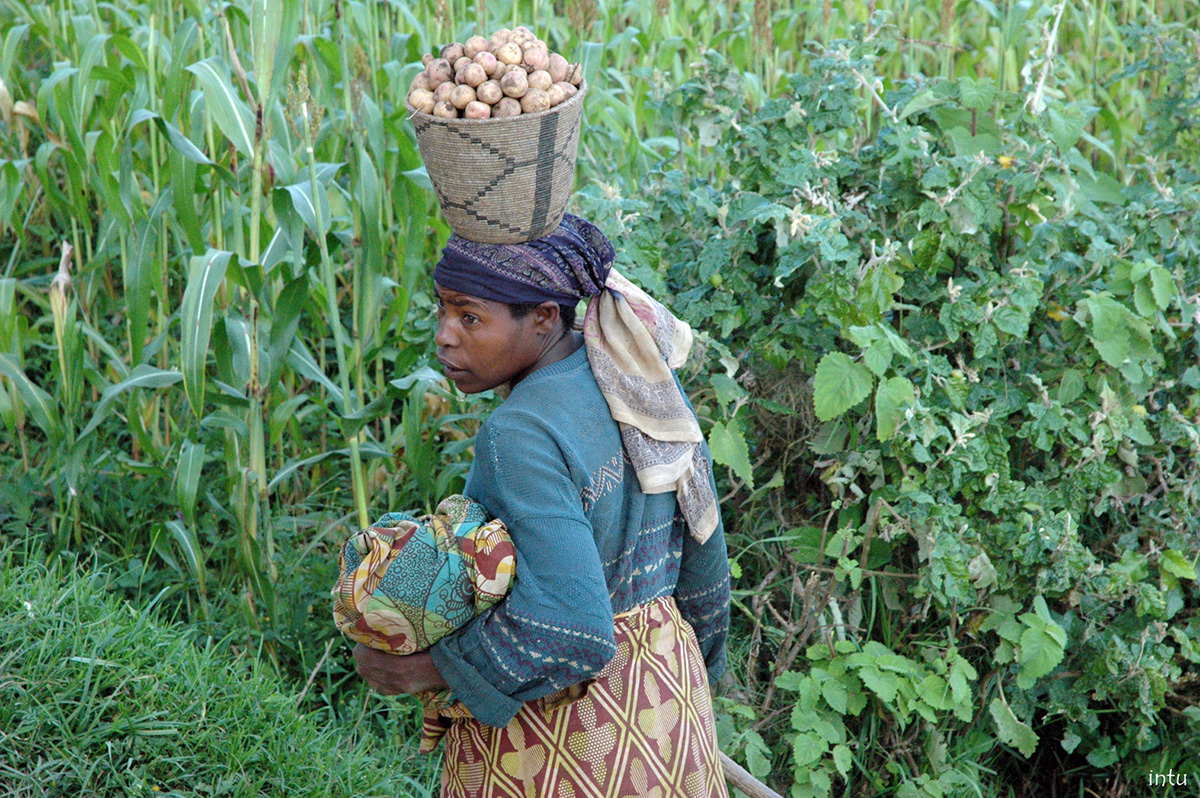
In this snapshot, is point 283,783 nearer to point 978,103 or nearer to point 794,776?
point 794,776

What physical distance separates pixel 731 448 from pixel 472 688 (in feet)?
4.47

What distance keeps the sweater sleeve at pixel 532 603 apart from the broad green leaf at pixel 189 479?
59.2 inches

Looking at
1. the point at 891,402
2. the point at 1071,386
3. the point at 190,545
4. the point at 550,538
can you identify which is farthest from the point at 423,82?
the point at 1071,386

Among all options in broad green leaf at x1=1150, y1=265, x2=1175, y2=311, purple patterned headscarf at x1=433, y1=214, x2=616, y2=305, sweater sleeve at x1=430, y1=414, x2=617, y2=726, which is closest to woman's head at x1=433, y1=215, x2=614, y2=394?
purple patterned headscarf at x1=433, y1=214, x2=616, y2=305

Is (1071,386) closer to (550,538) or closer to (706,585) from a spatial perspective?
(706,585)

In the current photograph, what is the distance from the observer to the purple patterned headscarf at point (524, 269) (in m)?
1.63

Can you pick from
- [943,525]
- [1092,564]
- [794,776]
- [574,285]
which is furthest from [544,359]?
[1092,564]

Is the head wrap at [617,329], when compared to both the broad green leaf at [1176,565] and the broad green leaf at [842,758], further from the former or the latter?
the broad green leaf at [1176,565]

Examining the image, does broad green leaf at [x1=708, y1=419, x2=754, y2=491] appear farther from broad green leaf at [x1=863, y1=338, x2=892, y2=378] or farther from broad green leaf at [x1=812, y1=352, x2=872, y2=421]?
broad green leaf at [x1=863, y1=338, x2=892, y2=378]

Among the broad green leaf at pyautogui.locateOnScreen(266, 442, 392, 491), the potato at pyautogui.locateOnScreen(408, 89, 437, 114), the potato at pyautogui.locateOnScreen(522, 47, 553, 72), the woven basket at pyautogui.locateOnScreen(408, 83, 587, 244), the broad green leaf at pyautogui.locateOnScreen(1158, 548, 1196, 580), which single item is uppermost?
the potato at pyautogui.locateOnScreen(522, 47, 553, 72)

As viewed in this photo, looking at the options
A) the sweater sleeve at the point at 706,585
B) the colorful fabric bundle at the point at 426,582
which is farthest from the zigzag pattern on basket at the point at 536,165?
→ the sweater sleeve at the point at 706,585

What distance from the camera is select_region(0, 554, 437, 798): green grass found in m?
2.48

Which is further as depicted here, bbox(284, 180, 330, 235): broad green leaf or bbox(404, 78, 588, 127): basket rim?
bbox(284, 180, 330, 235): broad green leaf

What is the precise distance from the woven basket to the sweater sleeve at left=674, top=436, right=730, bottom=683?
56 cm
